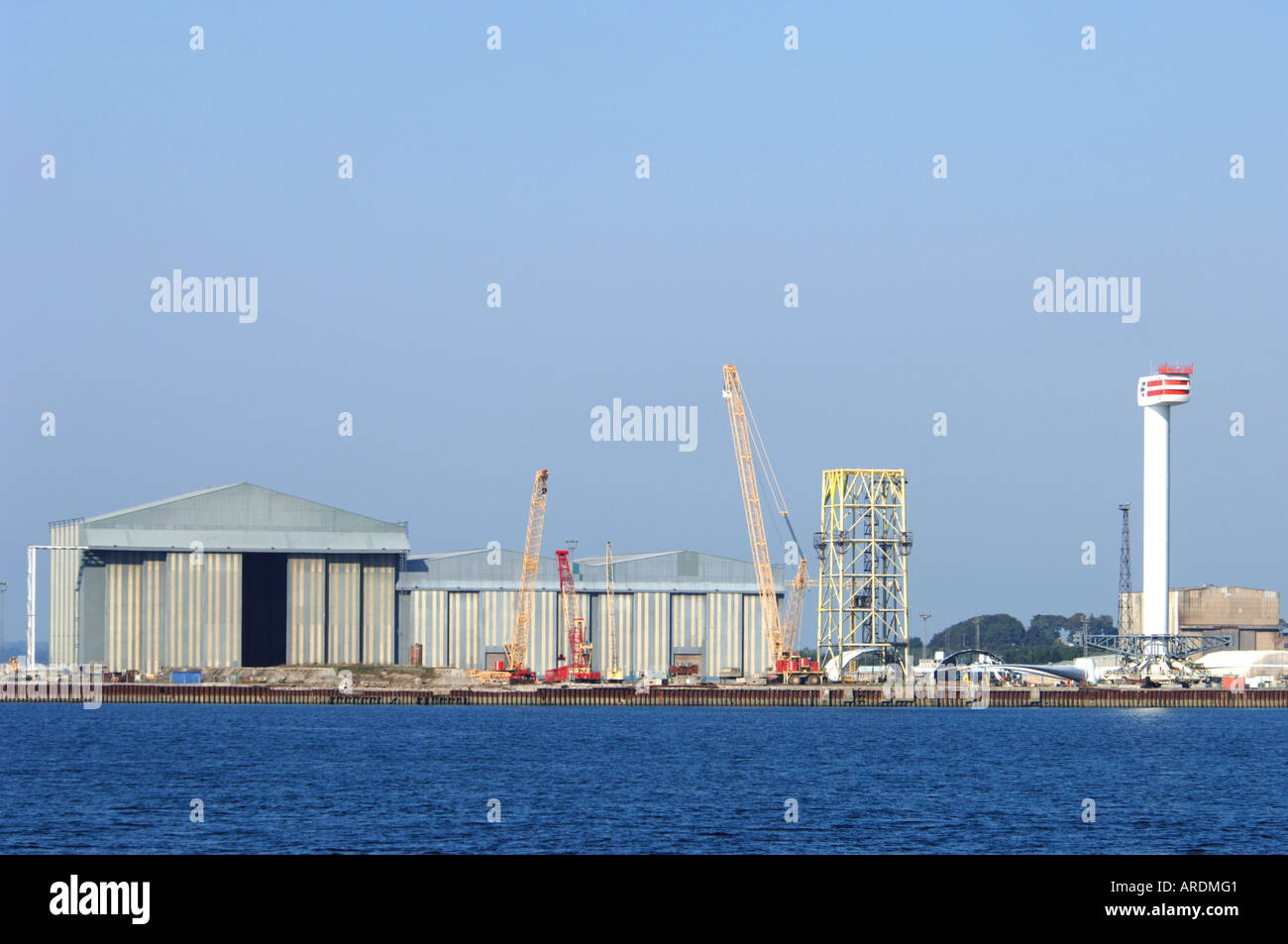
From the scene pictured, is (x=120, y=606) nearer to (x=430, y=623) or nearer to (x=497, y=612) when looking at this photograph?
(x=430, y=623)

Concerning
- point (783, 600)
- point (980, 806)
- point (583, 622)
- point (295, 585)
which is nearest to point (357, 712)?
point (295, 585)

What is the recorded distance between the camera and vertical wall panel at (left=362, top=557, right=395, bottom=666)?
127375 millimetres

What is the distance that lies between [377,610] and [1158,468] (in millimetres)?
67802

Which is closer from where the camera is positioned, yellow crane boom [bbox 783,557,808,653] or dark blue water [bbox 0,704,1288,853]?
dark blue water [bbox 0,704,1288,853]

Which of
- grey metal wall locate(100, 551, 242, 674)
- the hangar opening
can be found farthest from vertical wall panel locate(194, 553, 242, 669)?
the hangar opening

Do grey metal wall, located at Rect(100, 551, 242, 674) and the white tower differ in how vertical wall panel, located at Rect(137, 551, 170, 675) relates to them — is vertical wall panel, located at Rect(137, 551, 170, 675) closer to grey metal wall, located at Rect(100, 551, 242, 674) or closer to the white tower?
grey metal wall, located at Rect(100, 551, 242, 674)

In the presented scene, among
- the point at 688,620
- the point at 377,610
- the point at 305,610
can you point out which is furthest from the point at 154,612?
the point at 688,620

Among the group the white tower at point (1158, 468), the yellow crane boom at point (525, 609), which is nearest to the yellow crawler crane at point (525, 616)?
the yellow crane boom at point (525, 609)

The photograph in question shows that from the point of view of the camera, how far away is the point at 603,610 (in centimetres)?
13638

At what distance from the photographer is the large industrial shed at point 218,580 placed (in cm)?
12231

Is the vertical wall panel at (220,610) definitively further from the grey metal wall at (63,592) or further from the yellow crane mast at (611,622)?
the yellow crane mast at (611,622)

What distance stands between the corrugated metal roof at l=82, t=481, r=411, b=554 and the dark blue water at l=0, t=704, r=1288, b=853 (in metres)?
23.0
